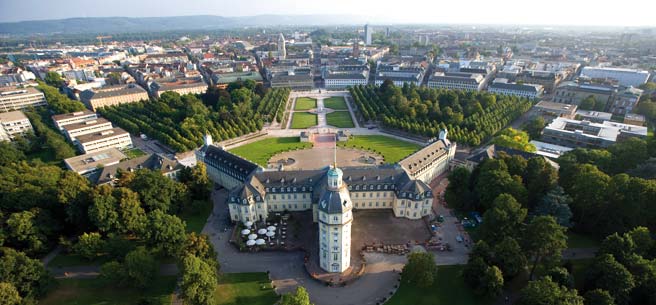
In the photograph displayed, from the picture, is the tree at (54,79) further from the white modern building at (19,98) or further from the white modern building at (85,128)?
the white modern building at (85,128)

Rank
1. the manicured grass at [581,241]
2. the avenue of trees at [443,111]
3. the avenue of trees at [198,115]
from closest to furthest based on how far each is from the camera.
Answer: the manicured grass at [581,241], the avenue of trees at [443,111], the avenue of trees at [198,115]

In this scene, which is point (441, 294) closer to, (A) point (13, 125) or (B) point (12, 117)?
(A) point (13, 125)

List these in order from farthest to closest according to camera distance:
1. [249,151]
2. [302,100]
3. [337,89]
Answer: [337,89]
[302,100]
[249,151]

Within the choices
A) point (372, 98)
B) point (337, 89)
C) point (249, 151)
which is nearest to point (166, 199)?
point (249, 151)

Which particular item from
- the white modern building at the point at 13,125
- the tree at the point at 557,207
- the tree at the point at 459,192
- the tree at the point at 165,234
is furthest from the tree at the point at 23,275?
the white modern building at the point at 13,125

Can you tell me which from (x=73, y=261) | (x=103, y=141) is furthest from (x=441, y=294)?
(x=103, y=141)

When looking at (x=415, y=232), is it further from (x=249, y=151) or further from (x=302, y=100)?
(x=302, y=100)
